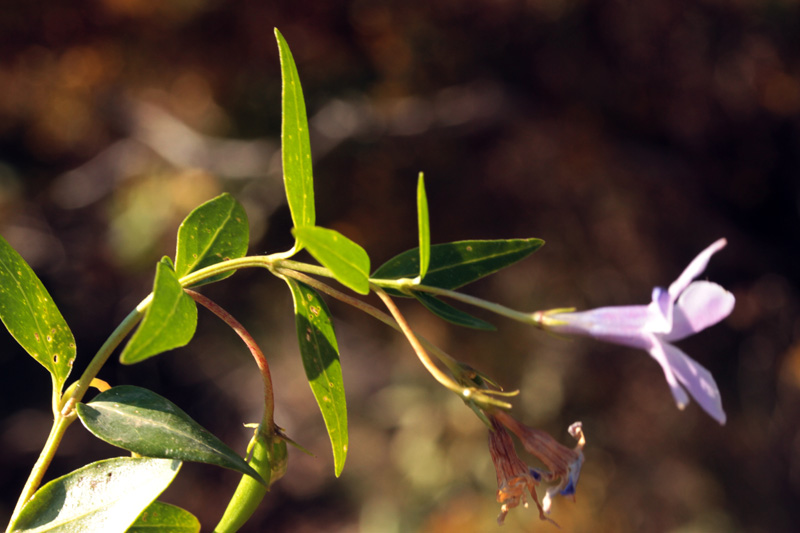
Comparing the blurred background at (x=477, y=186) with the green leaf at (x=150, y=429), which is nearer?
the green leaf at (x=150, y=429)

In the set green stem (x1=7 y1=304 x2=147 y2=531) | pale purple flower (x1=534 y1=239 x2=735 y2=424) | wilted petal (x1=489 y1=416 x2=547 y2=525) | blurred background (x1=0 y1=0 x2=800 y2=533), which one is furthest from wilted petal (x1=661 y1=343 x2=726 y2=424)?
blurred background (x1=0 y1=0 x2=800 y2=533)

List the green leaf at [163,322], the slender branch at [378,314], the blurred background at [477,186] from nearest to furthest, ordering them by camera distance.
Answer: the green leaf at [163,322]
the slender branch at [378,314]
the blurred background at [477,186]

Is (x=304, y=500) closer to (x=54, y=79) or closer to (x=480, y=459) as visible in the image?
(x=480, y=459)

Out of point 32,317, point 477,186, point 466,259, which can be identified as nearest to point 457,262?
point 466,259

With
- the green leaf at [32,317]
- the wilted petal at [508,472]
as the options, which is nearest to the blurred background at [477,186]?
the green leaf at [32,317]

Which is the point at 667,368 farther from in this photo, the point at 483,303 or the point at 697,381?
the point at 483,303

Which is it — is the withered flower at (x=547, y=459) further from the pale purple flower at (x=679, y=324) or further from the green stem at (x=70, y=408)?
the green stem at (x=70, y=408)
